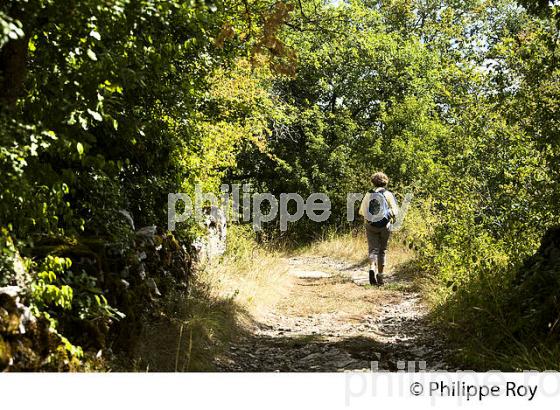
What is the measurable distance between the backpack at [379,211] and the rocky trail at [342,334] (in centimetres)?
111

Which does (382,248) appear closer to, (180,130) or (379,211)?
(379,211)

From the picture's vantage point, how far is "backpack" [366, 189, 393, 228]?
1137cm

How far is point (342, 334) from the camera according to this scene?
26.0 ft

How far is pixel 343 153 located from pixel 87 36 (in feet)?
54.9

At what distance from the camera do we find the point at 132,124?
5.15 metres

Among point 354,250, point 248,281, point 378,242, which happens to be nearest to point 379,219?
point 378,242

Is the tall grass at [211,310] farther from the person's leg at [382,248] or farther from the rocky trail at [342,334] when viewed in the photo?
the person's leg at [382,248]

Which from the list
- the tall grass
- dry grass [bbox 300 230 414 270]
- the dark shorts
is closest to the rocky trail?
the tall grass

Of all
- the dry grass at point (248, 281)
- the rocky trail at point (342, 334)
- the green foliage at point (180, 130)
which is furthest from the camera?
the dry grass at point (248, 281)

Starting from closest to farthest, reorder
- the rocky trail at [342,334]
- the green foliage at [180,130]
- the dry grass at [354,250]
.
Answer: the green foliage at [180,130]
the rocky trail at [342,334]
the dry grass at [354,250]

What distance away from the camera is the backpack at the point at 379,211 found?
11367mm

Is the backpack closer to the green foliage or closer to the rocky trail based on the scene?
the green foliage

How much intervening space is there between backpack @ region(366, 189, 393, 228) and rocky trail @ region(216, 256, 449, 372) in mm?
1113

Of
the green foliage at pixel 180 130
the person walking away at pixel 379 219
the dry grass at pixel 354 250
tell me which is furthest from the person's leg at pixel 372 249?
the dry grass at pixel 354 250
